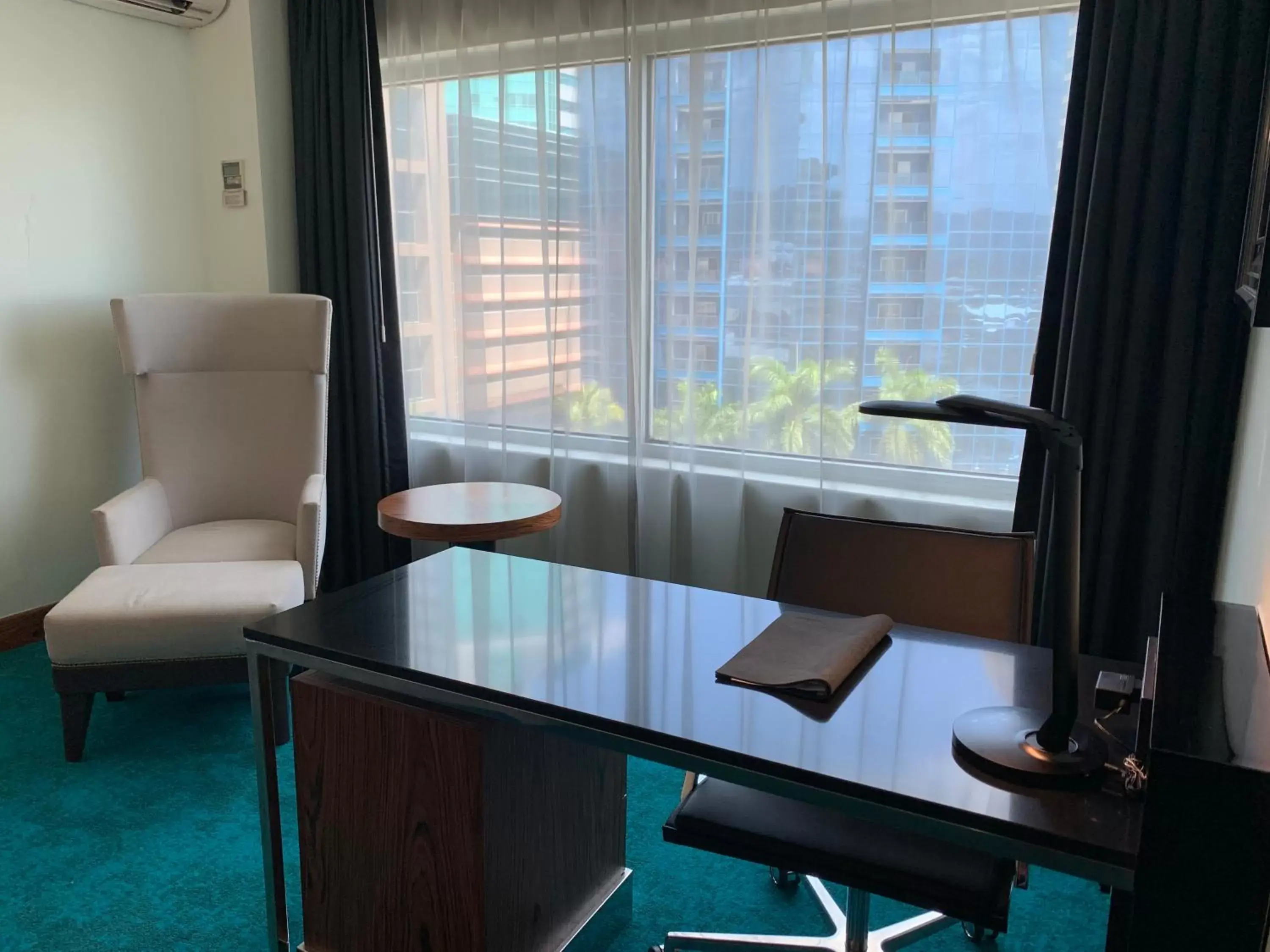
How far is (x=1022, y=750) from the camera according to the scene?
1.04 m

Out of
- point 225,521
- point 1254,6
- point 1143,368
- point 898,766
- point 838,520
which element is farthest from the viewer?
point 225,521

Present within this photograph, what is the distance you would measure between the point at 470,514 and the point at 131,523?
3.50ft

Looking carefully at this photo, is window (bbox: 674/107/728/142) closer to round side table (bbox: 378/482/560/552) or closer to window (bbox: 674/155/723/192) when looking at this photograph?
window (bbox: 674/155/723/192)

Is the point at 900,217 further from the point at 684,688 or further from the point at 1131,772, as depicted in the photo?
the point at 1131,772

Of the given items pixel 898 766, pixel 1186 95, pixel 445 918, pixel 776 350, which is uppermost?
pixel 1186 95

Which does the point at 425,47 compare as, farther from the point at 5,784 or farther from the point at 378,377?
the point at 5,784

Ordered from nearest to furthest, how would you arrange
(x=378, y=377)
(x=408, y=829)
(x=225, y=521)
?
(x=408, y=829) < (x=225, y=521) < (x=378, y=377)

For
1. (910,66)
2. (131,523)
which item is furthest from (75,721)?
(910,66)

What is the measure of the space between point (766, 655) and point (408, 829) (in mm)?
619

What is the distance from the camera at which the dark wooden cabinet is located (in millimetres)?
1407

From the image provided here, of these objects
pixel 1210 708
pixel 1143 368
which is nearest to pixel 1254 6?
pixel 1143 368

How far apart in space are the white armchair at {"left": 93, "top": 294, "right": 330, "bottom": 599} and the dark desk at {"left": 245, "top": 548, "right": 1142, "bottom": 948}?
5.43 feet

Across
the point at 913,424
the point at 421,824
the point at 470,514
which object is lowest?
the point at 421,824

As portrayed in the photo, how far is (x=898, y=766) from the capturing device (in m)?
1.03
